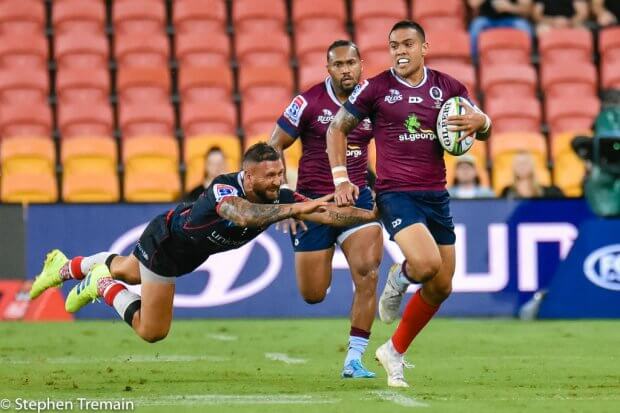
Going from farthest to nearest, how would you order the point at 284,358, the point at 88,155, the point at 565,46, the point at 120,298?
1. the point at 565,46
2. the point at 88,155
3. the point at 284,358
4. the point at 120,298

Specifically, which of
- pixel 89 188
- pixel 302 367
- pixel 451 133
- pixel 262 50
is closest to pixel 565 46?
pixel 262 50

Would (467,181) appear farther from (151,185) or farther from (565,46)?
(565,46)

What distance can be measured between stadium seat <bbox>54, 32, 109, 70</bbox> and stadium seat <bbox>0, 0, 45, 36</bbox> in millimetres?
484

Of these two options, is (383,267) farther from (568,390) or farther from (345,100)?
(568,390)

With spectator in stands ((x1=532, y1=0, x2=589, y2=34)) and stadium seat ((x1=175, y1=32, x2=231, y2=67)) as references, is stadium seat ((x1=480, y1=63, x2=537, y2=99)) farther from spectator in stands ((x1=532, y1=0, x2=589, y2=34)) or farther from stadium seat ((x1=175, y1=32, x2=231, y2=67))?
stadium seat ((x1=175, y1=32, x2=231, y2=67))

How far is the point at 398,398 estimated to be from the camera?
774 centimetres

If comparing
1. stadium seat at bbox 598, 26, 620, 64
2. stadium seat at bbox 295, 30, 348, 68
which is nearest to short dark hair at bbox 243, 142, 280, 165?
stadium seat at bbox 295, 30, 348, 68

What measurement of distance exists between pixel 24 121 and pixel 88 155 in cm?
135

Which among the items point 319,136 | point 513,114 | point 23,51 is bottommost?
point 319,136

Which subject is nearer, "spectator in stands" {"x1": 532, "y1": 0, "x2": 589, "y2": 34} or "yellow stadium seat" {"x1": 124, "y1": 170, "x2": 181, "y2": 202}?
"yellow stadium seat" {"x1": 124, "y1": 170, "x2": 181, "y2": 202}

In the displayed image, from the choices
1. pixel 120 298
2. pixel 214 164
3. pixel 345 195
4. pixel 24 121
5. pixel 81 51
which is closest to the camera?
pixel 345 195

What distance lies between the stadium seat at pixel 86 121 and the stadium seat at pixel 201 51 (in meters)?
1.51

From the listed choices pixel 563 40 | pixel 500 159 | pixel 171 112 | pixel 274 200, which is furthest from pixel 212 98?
pixel 274 200

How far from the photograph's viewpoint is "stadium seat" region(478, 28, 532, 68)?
61.2 feet
